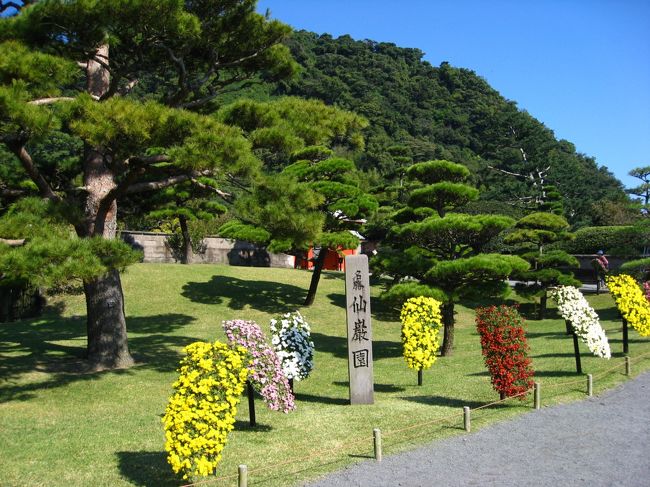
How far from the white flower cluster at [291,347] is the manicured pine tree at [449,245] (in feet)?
19.1

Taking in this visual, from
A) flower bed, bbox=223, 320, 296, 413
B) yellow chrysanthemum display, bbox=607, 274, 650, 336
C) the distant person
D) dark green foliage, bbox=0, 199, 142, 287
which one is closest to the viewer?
flower bed, bbox=223, 320, 296, 413

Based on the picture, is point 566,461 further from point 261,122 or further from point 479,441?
point 261,122

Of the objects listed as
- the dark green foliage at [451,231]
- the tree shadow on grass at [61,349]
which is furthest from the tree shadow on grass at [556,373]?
the tree shadow on grass at [61,349]

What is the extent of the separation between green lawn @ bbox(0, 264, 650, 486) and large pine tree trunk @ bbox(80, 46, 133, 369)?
1.91 ft

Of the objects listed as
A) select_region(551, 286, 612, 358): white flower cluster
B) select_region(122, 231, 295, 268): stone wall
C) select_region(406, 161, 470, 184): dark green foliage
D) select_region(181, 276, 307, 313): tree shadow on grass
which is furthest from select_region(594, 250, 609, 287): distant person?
select_region(122, 231, 295, 268): stone wall

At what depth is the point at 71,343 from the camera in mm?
15883

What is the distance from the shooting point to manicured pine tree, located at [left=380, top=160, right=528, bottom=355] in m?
15.6

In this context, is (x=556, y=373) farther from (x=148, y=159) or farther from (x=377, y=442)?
(x=148, y=159)

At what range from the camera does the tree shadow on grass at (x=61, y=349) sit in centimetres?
1192

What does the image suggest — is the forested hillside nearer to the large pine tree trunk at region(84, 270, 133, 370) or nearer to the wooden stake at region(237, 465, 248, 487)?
the large pine tree trunk at region(84, 270, 133, 370)

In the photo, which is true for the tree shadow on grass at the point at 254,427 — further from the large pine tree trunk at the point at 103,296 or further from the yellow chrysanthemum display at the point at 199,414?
the large pine tree trunk at the point at 103,296

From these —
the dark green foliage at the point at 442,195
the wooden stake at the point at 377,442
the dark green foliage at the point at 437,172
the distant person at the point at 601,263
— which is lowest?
the wooden stake at the point at 377,442

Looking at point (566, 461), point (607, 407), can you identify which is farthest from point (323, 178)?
point (566, 461)

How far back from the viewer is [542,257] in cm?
2553
